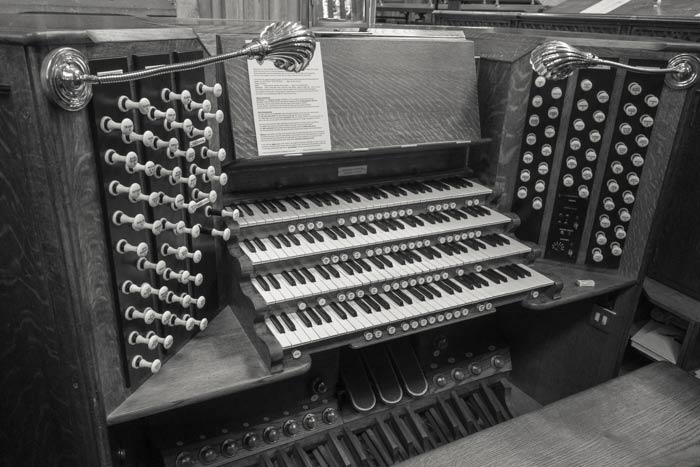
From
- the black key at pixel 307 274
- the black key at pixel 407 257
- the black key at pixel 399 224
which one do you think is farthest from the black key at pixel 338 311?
the black key at pixel 399 224

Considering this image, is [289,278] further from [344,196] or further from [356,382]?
[356,382]

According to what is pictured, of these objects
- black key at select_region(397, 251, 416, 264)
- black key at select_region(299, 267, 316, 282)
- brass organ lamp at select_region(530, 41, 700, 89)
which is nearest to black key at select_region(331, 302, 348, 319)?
black key at select_region(299, 267, 316, 282)

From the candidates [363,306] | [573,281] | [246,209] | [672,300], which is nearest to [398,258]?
[363,306]

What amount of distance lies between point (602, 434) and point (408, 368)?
959mm

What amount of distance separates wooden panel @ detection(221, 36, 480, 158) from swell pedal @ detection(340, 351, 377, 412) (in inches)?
36.6

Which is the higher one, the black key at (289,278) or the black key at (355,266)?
the black key at (289,278)

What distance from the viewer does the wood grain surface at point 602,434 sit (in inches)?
59.4

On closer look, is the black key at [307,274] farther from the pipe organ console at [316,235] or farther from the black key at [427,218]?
the black key at [427,218]

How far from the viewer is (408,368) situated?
2.44 meters

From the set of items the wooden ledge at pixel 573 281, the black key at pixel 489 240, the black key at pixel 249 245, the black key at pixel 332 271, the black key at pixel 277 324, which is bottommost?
the wooden ledge at pixel 573 281

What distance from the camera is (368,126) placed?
212cm

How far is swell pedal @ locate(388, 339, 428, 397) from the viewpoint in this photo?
7.82 feet

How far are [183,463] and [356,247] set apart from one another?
3.36ft

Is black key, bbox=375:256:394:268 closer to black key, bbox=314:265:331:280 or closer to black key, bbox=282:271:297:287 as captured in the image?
black key, bbox=314:265:331:280
